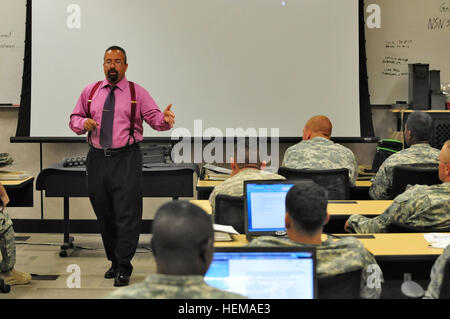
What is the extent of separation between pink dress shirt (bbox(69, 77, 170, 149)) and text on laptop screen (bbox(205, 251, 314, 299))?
9.41ft

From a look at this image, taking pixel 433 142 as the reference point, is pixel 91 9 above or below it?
above

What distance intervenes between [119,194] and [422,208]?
2.23m

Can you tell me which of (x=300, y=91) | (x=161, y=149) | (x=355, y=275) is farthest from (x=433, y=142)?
(x=355, y=275)

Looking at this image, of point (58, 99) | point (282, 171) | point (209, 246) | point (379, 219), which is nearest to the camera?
point (209, 246)

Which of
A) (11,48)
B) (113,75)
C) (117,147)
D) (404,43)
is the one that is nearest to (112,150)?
(117,147)

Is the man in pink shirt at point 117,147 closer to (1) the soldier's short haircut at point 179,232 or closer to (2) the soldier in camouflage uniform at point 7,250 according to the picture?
(2) the soldier in camouflage uniform at point 7,250

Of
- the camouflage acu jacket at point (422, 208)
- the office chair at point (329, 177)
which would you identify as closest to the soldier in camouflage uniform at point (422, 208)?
the camouflage acu jacket at point (422, 208)

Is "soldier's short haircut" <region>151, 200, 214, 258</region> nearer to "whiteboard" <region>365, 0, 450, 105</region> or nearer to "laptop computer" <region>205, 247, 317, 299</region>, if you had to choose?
"laptop computer" <region>205, 247, 317, 299</region>

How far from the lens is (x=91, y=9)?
21.3 feet

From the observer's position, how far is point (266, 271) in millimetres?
1941

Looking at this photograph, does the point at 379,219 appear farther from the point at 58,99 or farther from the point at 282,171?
the point at 58,99

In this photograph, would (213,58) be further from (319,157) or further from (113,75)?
(319,157)
